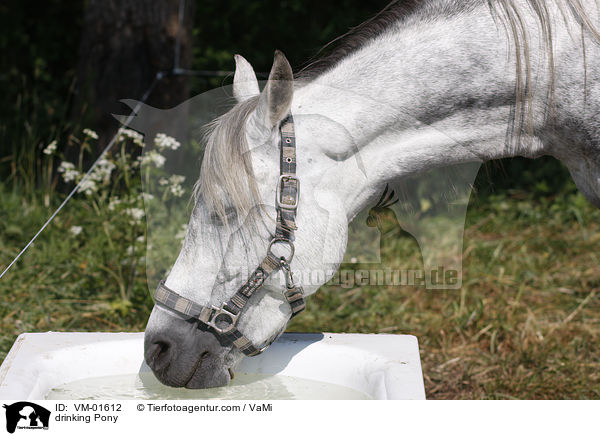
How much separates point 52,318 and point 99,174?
0.63 m

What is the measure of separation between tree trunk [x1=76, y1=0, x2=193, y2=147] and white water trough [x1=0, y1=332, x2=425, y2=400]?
2.03m

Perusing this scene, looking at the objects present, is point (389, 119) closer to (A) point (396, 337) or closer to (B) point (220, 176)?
(B) point (220, 176)

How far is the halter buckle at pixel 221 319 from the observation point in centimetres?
180

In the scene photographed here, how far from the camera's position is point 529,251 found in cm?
374

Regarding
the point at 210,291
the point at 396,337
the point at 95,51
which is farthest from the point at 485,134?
the point at 95,51

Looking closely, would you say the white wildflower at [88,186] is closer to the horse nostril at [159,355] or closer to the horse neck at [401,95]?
the horse nostril at [159,355]

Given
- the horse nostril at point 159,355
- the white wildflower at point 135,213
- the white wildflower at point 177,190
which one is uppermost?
the white wildflower at point 177,190

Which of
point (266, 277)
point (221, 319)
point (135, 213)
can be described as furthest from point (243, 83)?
point (135, 213)

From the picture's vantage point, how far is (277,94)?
63.9 inches

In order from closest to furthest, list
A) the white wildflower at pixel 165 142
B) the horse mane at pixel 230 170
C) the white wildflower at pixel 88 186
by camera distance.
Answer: the horse mane at pixel 230 170 < the white wildflower at pixel 165 142 < the white wildflower at pixel 88 186

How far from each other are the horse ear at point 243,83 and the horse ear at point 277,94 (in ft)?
0.74

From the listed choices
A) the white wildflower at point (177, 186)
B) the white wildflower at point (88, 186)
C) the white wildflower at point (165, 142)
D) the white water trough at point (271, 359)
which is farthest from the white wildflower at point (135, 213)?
the white water trough at point (271, 359)

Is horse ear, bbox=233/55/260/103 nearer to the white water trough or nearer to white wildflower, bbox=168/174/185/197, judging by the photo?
white wildflower, bbox=168/174/185/197
